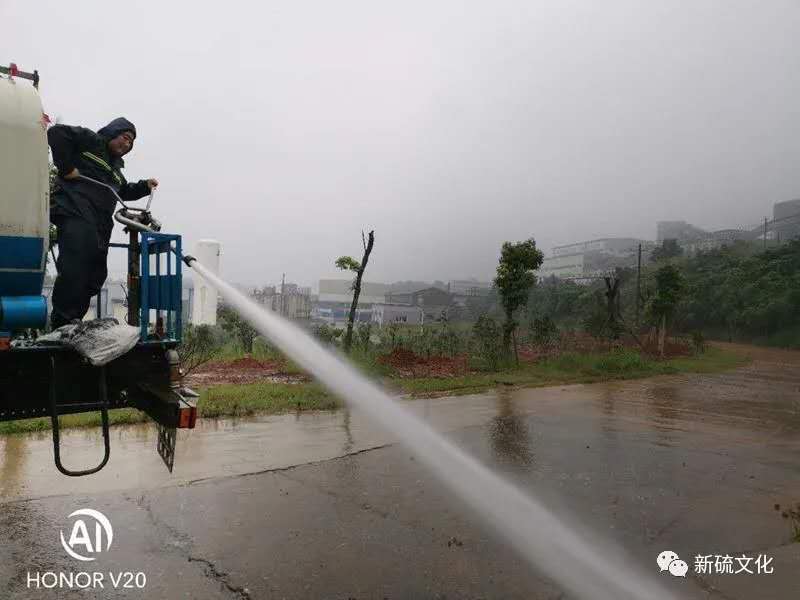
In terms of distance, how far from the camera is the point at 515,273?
15.9 meters

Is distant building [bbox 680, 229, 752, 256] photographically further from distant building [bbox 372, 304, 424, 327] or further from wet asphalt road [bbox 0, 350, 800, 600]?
wet asphalt road [bbox 0, 350, 800, 600]

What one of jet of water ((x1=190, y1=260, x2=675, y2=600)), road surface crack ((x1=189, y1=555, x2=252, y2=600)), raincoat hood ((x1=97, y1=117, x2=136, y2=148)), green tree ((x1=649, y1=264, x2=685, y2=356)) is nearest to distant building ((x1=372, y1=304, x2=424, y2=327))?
green tree ((x1=649, y1=264, x2=685, y2=356))

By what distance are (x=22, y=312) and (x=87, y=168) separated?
1.08 metres

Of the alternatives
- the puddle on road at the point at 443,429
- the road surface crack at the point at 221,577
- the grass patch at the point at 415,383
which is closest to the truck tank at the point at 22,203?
the road surface crack at the point at 221,577

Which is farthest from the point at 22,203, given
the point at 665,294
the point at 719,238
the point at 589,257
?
the point at 589,257

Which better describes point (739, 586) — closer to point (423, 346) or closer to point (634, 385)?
point (634, 385)

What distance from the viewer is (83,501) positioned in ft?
16.8

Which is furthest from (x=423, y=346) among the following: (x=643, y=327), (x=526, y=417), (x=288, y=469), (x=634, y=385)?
(x=643, y=327)

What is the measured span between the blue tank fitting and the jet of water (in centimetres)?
101

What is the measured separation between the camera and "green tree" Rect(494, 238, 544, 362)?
15.9 meters

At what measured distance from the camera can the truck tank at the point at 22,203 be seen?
2.98 meters

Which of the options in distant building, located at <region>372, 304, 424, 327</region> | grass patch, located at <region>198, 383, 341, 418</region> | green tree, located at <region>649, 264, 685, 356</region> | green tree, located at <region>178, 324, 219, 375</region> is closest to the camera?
grass patch, located at <region>198, 383, 341, 418</region>

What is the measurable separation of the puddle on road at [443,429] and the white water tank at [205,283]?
2.07m

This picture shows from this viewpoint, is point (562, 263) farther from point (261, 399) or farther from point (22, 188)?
point (22, 188)
